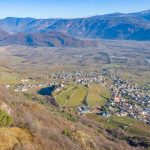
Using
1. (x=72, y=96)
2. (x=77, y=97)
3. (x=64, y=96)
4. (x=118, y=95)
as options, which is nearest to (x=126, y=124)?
(x=77, y=97)

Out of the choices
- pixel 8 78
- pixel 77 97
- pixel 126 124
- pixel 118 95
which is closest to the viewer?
pixel 126 124

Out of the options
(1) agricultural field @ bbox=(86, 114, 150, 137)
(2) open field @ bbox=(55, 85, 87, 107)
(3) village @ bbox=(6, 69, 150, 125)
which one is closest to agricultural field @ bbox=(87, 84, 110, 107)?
(3) village @ bbox=(6, 69, 150, 125)

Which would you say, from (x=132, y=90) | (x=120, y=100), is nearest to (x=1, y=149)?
(x=120, y=100)

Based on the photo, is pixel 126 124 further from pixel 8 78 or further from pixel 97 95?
pixel 8 78

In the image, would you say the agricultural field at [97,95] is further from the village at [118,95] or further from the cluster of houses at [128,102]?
the cluster of houses at [128,102]

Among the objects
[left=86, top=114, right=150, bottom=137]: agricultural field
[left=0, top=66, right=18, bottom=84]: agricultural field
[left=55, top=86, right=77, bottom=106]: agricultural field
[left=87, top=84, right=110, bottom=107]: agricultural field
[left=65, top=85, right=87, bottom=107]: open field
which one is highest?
[left=86, top=114, right=150, bottom=137]: agricultural field

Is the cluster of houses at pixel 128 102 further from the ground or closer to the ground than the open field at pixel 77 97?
closer to the ground

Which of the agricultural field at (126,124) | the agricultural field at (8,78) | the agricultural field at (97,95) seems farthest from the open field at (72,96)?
the agricultural field at (8,78)

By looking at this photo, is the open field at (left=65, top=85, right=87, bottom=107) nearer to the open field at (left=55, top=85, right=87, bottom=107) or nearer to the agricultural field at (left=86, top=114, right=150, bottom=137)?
the open field at (left=55, top=85, right=87, bottom=107)

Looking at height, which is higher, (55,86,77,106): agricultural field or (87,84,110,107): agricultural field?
(55,86,77,106): agricultural field

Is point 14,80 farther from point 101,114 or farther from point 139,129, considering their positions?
point 139,129

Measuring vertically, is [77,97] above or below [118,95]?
above

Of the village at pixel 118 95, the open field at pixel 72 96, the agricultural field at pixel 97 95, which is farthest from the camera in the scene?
the agricultural field at pixel 97 95
